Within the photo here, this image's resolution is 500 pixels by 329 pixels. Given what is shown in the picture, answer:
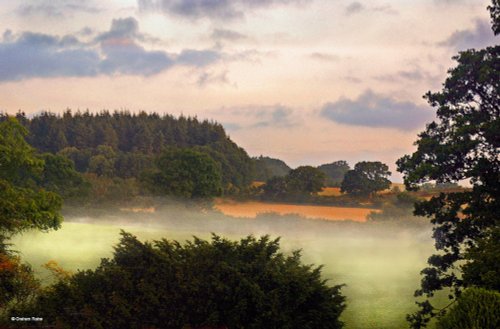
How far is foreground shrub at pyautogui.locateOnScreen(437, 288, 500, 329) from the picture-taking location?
61.5ft

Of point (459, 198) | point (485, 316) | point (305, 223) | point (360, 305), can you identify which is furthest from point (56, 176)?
point (485, 316)

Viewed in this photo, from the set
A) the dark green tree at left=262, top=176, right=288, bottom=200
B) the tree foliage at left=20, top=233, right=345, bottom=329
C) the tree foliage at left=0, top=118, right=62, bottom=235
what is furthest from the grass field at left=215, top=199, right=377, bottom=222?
the tree foliage at left=20, top=233, right=345, bottom=329

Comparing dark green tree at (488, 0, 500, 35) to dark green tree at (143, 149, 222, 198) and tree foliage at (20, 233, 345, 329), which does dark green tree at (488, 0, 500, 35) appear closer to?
tree foliage at (20, 233, 345, 329)

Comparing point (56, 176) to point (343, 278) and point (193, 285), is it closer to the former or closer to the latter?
→ point (343, 278)

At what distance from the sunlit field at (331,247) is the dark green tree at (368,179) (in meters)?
20.1

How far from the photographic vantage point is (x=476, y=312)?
19.0 meters

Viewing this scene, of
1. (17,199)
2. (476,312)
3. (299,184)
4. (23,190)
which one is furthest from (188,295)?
(299,184)

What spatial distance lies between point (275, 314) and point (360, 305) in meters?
22.3

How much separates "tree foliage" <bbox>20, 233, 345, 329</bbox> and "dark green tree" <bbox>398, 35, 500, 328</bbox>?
899cm

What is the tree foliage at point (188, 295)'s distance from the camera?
23.2 metres

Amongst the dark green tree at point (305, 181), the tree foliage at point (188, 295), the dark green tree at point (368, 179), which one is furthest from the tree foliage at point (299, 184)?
the tree foliage at point (188, 295)

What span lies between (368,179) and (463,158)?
A: 87.2m

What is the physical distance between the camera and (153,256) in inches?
958

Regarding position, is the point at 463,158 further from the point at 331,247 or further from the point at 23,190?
the point at 331,247
